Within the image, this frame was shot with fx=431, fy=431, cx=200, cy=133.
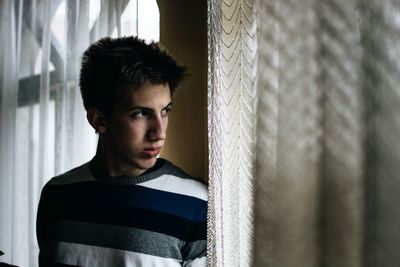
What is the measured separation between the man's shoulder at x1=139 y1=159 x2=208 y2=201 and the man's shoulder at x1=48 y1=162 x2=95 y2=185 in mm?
182

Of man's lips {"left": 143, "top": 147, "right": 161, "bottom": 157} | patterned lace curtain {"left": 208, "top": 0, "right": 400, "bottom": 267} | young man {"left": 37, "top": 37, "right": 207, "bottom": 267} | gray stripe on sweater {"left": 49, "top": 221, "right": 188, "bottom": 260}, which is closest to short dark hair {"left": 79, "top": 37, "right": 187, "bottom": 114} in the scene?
young man {"left": 37, "top": 37, "right": 207, "bottom": 267}

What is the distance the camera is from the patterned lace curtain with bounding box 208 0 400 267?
37cm

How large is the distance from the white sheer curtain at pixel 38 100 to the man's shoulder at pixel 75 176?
29 mm

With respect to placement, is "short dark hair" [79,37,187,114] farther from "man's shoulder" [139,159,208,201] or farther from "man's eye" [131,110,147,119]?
"man's shoulder" [139,159,208,201]

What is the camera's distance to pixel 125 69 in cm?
115

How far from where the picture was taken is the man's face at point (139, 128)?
1.13 meters

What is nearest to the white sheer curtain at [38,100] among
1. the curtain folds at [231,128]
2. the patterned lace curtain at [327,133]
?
the curtain folds at [231,128]

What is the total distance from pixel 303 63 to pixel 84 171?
3.06 ft

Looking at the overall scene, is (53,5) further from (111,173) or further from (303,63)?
(303,63)

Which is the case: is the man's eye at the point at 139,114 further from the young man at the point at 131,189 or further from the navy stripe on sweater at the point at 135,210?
the navy stripe on sweater at the point at 135,210

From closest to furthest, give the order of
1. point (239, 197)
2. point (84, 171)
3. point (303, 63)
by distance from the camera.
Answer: point (303, 63) < point (239, 197) < point (84, 171)

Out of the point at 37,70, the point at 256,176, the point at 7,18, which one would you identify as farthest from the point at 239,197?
the point at 7,18

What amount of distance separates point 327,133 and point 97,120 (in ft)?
2.98

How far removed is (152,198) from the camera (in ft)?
3.78
